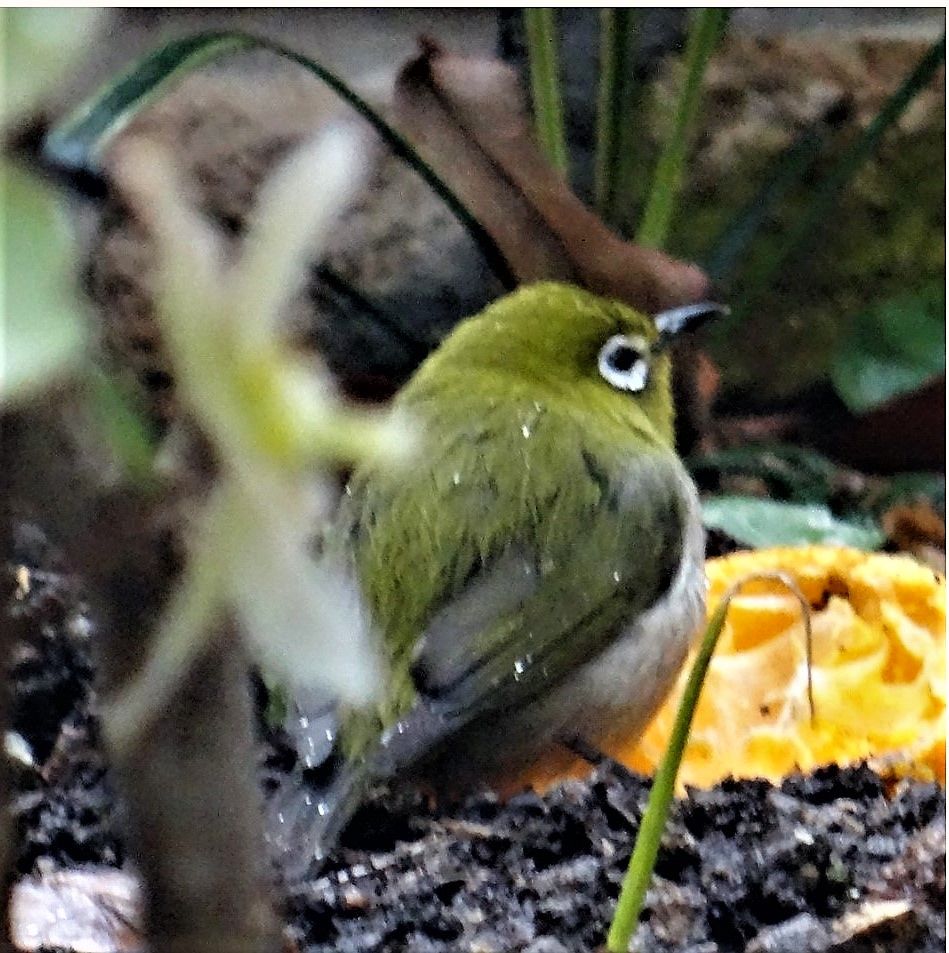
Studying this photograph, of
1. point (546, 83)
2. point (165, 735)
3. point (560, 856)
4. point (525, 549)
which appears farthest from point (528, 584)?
point (165, 735)

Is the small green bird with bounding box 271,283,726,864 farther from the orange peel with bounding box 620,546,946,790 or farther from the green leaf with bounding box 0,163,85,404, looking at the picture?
the green leaf with bounding box 0,163,85,404

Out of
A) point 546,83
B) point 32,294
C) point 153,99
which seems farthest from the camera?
point 546,83

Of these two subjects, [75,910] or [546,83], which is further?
[546,83]

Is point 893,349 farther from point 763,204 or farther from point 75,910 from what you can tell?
point 75,910

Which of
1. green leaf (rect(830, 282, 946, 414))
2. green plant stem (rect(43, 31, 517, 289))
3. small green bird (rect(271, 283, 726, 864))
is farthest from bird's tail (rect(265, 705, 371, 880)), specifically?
green leaf (rect(830, 282, 946, 414))

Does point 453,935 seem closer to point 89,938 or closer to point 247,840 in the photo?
point 89,938

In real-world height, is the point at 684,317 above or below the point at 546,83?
below

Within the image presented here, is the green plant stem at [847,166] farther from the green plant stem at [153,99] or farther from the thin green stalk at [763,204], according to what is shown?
the green plant stem at [153,99]
